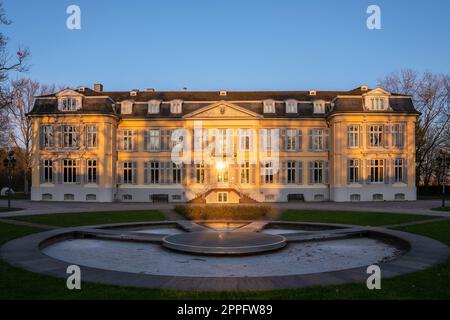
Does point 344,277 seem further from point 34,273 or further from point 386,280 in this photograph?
point 34,273

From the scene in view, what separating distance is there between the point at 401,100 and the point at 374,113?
12.6 ft

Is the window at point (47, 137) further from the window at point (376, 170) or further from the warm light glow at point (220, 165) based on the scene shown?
the window at point (376, 170)

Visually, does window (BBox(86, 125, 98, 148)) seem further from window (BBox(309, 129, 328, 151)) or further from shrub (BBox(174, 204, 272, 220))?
window (BBox(309, 129, 328, 151))

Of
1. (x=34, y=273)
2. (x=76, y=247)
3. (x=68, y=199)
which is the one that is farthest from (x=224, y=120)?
(x=34, y=273)

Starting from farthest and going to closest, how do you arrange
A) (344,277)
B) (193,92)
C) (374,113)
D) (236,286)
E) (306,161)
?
(193,92), (306,161), (374,113), (344,277), (236,286)

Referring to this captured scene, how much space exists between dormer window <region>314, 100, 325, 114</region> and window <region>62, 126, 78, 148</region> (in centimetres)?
2447

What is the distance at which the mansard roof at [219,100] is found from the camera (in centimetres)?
4103

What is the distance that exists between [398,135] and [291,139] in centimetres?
1051

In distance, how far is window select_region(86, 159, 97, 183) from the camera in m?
41.0

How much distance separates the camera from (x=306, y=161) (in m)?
42.8

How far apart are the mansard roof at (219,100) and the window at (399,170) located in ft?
16.3

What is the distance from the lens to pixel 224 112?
41375 mm

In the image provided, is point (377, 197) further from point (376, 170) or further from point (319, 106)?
point (319, 106)

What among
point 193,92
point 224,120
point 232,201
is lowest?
point 232,201
